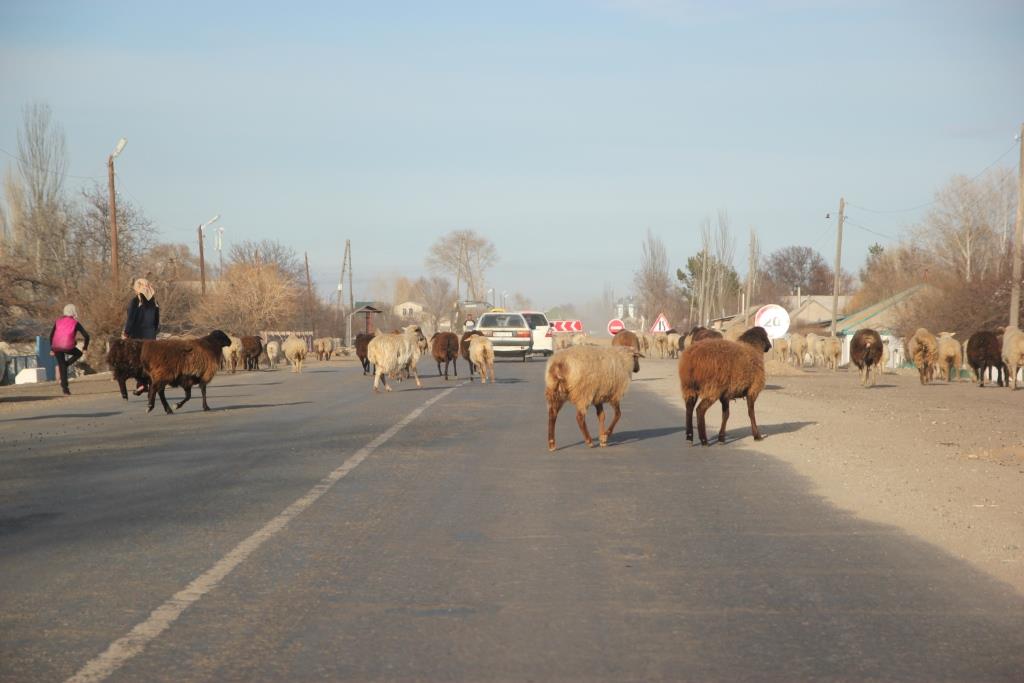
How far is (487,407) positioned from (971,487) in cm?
1039

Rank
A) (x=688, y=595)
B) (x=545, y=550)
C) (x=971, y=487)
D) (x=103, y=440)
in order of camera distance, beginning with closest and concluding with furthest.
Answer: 1. (x=688, y=595)
2. (x=545, y=550)
3. (x=971, y=487)
4. (x=103, y=440)

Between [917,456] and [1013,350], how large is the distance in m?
17.5

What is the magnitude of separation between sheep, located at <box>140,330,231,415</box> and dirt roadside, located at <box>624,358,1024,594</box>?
824cm

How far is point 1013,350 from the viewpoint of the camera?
2897 cm

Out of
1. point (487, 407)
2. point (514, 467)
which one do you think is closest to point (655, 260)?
point (487, 407)

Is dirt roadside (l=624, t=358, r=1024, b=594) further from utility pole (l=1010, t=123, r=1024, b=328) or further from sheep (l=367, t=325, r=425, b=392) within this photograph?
utility pole (l=1010, t=123, r=1024, b=328)

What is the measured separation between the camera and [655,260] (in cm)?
11869

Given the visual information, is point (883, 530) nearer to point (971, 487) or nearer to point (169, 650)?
point (971, 487)

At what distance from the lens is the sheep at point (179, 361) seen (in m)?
18.3

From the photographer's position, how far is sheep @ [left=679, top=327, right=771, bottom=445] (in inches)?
537

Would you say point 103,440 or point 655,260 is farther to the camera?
point 655,260

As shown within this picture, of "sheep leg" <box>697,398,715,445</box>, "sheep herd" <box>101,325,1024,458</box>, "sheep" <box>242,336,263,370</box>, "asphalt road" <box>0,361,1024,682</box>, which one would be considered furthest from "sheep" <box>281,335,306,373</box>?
"sheep leg" <box>697,398,715,445</box>

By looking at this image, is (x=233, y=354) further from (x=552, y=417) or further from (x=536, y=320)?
(x=552, y=417)

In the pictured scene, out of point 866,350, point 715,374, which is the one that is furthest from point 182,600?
point 866,350
